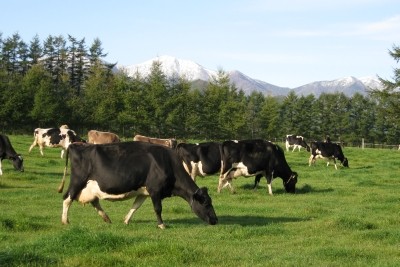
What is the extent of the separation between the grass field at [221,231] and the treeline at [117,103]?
4386cm

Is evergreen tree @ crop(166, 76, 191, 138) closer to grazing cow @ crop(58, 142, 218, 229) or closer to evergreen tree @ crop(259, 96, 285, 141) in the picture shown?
evergreen tree @ crop(259, 96, 285, 141)

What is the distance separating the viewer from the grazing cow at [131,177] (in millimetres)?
12609

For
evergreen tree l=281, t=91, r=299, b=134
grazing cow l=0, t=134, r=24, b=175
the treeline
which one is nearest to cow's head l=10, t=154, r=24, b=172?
grazing cow l=0, t=134, r=24, b=175

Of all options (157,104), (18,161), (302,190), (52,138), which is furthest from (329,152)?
(157,104)

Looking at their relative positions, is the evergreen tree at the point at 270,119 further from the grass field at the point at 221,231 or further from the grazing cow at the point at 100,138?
the grass field at the point at 221,231

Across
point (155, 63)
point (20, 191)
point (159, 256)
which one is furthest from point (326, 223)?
point (155, 63)

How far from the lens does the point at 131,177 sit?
497 inches

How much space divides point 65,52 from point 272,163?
7665cm

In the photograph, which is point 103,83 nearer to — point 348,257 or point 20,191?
point 20,191

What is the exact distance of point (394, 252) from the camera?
10.0m

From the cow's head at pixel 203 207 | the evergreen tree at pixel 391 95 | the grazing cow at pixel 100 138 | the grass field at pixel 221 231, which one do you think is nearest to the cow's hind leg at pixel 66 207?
the grass field at pixel 221 231

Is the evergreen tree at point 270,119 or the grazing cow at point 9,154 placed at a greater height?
the evergreen tree at point 270,119

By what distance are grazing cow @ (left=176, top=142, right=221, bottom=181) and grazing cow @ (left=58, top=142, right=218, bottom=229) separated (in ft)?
30.8

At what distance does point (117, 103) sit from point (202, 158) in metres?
47.5
